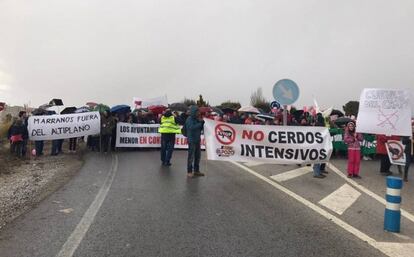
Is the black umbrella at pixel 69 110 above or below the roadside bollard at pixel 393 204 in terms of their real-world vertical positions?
above

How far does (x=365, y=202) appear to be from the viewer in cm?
998

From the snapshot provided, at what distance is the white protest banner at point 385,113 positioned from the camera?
1290 cm

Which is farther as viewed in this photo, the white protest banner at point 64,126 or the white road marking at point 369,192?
the white protest banner at point 64,126

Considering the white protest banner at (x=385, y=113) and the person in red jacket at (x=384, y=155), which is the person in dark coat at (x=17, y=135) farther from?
the person in red jacket at (x=384, y=155)

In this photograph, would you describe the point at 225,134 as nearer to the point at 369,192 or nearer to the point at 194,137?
the point at 194,137

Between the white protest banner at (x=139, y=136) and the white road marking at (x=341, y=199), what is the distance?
1238 centimetres

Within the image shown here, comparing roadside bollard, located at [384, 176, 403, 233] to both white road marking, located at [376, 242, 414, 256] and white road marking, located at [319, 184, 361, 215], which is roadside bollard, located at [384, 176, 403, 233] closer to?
white road marking, located at [376, 242, 414, 256]

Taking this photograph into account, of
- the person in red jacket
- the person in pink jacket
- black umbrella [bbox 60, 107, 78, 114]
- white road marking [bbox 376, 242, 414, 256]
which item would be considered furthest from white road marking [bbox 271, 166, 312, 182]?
black umbrella [bbox 60, 107, 78, 114]

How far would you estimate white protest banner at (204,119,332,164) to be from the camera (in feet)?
42.0

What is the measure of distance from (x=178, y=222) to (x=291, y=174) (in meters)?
6.75

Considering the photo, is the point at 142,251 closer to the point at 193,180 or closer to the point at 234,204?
the point at 234,204

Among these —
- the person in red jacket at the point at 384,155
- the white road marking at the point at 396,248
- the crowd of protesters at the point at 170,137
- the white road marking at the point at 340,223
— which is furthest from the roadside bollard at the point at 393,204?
the person in red jacket at the point at 384,155

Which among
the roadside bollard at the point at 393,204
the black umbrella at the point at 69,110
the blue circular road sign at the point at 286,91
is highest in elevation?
the blue circular road sign at the point at 286,91

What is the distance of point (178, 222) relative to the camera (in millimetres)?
7516
